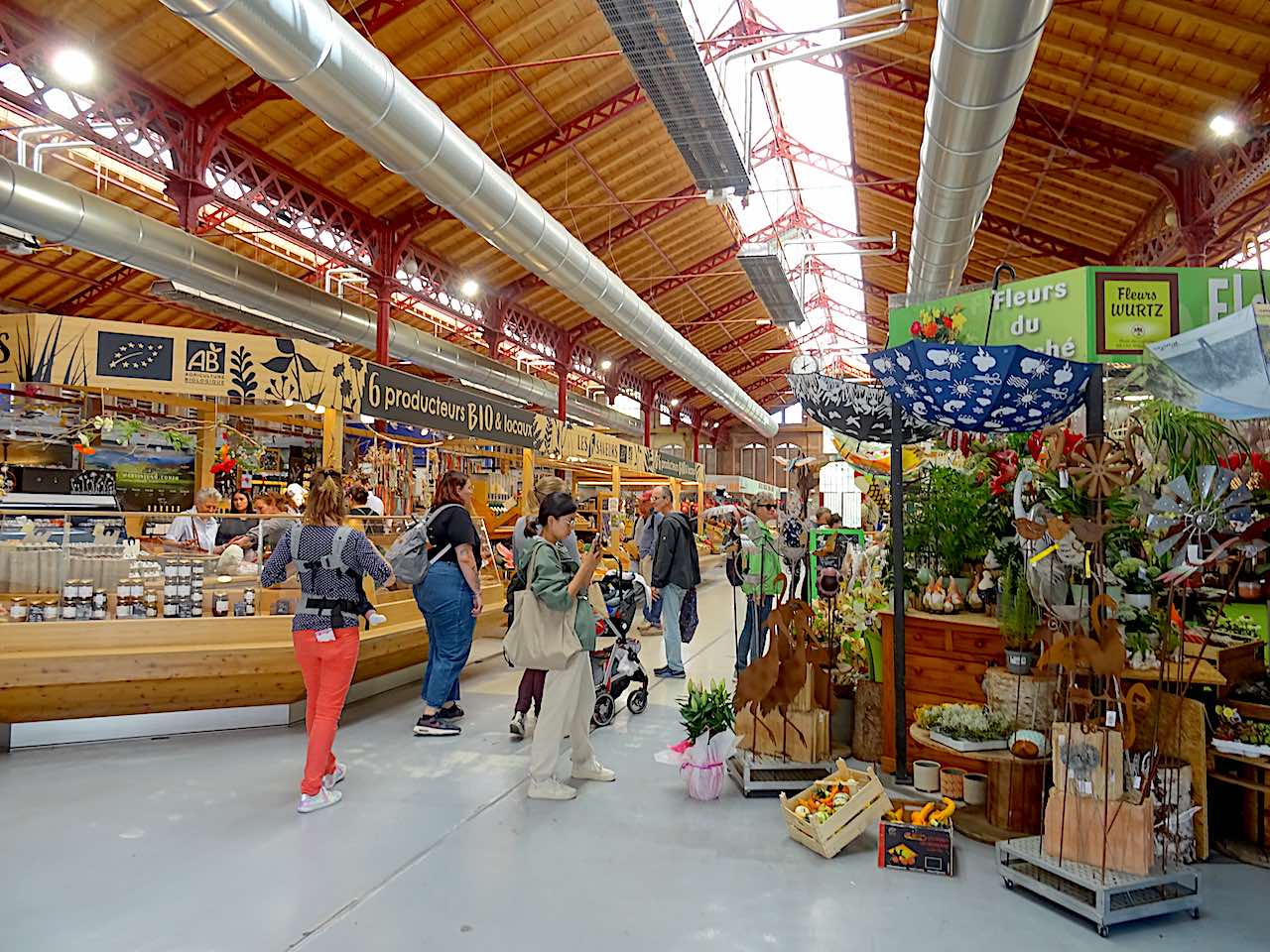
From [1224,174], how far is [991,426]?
6302mm

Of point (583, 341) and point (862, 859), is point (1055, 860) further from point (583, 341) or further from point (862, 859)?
point (583, 341)

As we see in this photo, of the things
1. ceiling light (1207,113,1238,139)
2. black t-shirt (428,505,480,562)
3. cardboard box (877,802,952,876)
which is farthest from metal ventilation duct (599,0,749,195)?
cardboard box (877,802,952,876)

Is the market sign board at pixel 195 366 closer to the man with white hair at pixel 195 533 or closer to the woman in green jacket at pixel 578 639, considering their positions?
the man with white hair at pixel 195 533

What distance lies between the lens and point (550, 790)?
3.78 m

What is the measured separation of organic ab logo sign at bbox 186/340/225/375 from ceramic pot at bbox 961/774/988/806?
15.7ft

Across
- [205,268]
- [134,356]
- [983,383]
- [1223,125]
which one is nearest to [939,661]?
[983,383]

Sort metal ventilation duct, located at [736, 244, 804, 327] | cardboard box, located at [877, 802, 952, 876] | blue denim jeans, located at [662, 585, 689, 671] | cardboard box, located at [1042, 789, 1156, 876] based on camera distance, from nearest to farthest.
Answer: cardboard box, located at [1042, 789, 1156, 876] → cardboard box, located at [877, 802, 952, 876] → blue denim jeans, located at [662, 585, 689, 671] → metal ventilation duct, located at [736, 244, 804, 327]

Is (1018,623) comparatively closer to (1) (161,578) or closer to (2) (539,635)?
(2) (539,635)

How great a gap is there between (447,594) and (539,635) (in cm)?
117

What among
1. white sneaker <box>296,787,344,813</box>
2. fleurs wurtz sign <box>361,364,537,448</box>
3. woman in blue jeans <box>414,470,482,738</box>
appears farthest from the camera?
fleurs wurtz sign <box>361,364,537,448</box>

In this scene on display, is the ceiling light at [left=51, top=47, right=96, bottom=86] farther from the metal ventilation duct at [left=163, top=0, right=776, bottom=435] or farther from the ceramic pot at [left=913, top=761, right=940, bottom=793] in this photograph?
the ceramic pot at [left=913, top=761, right=940, bottom=793]

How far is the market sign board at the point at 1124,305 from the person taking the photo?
3.68 meters

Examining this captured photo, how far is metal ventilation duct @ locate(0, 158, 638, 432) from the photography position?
277 inches

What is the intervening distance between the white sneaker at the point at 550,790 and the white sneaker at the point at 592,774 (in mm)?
253
